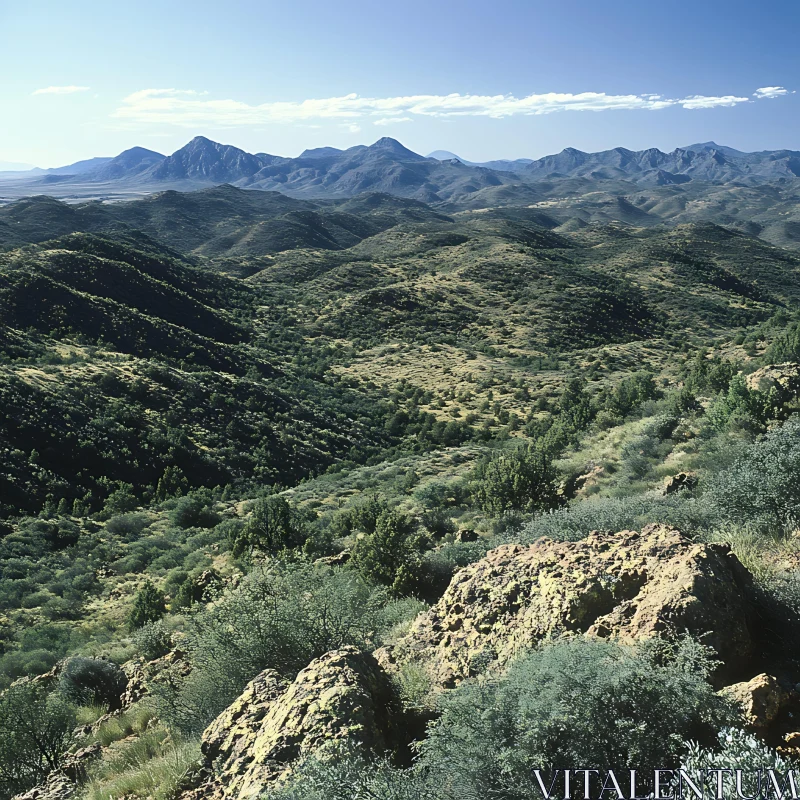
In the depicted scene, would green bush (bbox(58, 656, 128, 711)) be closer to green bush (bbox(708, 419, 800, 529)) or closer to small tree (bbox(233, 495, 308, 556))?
small tree (bbox(233, 495, 308, 556))

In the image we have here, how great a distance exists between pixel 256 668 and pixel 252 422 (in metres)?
25.7

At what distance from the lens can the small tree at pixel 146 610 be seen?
11.3 metres

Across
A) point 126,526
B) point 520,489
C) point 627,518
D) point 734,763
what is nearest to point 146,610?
point 520,489

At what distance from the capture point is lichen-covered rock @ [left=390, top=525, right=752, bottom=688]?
4109mm

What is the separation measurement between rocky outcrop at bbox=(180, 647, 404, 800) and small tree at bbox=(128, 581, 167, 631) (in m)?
7.80

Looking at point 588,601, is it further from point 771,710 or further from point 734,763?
point 734,763

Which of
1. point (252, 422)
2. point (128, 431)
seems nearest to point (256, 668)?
point (128, 431)

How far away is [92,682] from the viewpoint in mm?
8289

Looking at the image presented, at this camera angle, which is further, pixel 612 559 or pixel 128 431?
pixel 128 431

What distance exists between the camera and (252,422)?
3034 centimetres

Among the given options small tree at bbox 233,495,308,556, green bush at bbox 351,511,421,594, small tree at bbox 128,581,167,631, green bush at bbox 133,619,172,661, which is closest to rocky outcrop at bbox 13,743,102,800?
green bush at bbox 133,619,172,661

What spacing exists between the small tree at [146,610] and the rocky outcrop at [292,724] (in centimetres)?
780

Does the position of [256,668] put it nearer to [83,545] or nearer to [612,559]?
[612,559]

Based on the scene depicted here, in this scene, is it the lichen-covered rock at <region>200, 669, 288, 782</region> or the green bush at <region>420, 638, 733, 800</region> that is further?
the lichen-covered rock at <region>200, 669, 288, 782</region>
